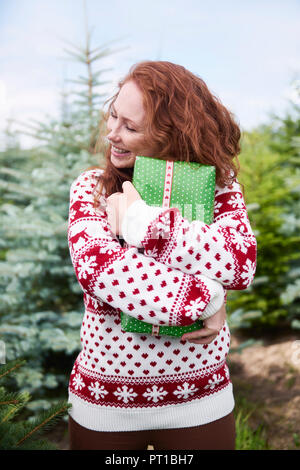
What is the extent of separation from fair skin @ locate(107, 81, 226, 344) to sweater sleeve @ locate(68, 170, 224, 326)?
63mm

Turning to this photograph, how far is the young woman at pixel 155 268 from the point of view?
41.6 inches

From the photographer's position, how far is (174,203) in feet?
3.65

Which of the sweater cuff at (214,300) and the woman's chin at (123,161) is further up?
the woman's chin at (123,161)

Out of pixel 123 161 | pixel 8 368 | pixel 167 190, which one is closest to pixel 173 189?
pixel 167 190

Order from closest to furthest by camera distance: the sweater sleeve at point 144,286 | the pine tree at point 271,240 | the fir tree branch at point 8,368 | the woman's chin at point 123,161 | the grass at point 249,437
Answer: the sweater sleeve at point 144,286 → the fir tree branch at point 8,368 → the woman's chin at point 123,161 → the grass at point 249,437 → the pine tree at point 271,240

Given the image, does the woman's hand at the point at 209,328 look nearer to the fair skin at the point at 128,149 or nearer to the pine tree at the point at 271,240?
the fair skin at the point at 128,149

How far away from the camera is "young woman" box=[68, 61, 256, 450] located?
3.47 feet

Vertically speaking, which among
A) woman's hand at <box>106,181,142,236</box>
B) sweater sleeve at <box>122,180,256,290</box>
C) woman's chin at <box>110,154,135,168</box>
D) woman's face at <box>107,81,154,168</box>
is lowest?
sweater sleeve at <box>122,180,256,290</box>

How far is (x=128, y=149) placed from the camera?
48.8 inches

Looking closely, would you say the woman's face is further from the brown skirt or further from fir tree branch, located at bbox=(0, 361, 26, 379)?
the brown skirt

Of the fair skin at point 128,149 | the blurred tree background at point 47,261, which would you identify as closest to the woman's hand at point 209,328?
the fair skin at point 128,149

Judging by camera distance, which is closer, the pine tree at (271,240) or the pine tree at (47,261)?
the pine tree at (47,261)

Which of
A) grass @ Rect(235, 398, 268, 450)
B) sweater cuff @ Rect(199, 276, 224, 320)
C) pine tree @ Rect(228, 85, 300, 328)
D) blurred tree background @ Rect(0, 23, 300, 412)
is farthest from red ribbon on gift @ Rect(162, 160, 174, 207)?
pine tree @ Rect(228, 85, 300, 328)

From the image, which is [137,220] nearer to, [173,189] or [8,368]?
[173,189]
